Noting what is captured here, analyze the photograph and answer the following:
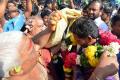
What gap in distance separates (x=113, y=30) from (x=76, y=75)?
3.98 ft

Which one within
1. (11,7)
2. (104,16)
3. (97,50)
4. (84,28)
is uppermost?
(84,28)

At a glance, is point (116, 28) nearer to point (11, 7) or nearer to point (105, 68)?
point (105, 68)

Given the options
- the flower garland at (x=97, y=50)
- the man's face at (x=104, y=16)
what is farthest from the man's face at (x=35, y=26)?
the man's face at (x=104, y=16)

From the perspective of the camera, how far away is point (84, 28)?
2969 millimetres

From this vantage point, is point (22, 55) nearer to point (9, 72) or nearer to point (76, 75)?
point (9, 72)

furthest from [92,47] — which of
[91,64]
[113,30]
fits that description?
[113,30]

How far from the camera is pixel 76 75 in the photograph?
9.80ft

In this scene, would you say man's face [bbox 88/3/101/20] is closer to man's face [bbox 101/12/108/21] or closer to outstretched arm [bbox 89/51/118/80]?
man's face [bbox 101/12/108/21]

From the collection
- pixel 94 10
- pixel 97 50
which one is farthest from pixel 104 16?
pixel 97 50

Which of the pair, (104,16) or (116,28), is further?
(104,16)

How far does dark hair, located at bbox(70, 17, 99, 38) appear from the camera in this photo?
294cm

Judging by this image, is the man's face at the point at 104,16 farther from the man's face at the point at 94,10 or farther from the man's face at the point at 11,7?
the man's face at the point at 11,7

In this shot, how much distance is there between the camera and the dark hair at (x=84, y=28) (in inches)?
116

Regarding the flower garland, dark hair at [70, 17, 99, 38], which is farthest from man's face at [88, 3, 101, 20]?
the flower garland
